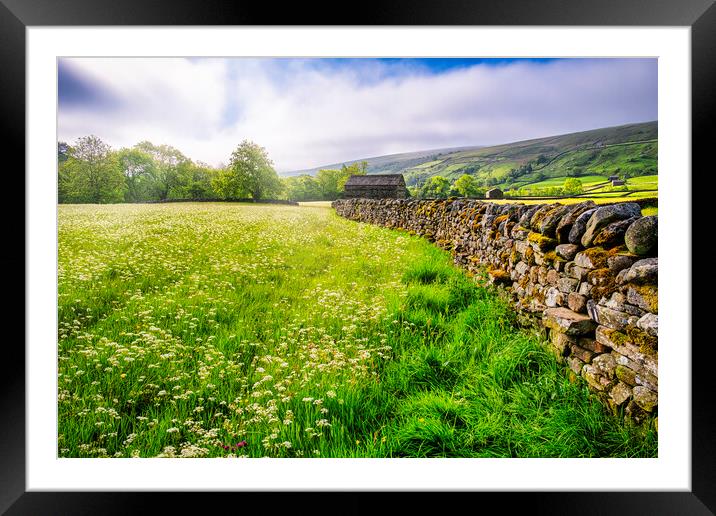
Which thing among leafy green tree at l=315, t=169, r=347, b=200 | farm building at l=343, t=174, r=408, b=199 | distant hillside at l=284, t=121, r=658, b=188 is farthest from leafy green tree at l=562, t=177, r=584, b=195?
leafy green tree at l=315, t=169, r=347, b=200

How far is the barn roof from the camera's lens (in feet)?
12.0

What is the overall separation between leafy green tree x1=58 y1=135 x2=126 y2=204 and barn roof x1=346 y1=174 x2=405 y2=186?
2264 millimetres

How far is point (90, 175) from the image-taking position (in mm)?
2990

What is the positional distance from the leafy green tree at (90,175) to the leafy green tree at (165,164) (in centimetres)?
29

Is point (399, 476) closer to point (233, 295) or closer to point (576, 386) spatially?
point (576, 386)

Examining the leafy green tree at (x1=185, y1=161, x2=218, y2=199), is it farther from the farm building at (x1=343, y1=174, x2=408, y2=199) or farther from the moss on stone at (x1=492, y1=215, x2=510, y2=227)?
the moss on stone at (x1=492, y1=215, x2=510, y2=227)

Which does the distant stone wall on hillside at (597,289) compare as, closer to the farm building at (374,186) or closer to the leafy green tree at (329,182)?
the farm building at (374,186)

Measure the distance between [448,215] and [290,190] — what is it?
88.4 inches

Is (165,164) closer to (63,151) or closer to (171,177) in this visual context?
(171,177)

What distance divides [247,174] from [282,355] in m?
1.76
